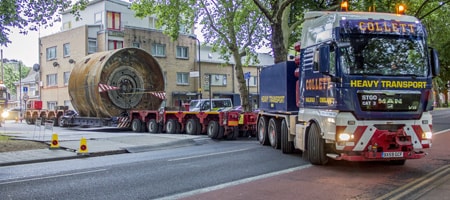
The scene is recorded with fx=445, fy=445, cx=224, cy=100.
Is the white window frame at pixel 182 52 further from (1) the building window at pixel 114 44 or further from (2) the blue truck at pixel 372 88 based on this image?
(2) the blue truck at pixel 372 88

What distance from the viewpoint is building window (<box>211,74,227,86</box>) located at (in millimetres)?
48812

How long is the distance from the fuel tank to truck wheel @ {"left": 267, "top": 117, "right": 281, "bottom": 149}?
1032 centimetres

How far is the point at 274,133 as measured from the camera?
47.9 feet

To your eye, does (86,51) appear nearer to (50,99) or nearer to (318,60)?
(50,99)

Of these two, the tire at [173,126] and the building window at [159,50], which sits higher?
the building window at [159,50]

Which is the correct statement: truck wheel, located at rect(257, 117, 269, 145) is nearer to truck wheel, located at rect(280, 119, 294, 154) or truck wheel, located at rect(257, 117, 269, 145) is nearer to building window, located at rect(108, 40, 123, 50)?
truck wheel, located at rect(280, 119, 294, 154)

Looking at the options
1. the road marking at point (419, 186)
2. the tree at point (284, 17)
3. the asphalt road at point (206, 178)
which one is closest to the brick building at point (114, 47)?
the tree at point (284, 17)

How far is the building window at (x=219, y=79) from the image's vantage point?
48.8 metres

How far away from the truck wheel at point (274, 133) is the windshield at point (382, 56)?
5.21 m

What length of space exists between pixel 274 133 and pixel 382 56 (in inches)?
224

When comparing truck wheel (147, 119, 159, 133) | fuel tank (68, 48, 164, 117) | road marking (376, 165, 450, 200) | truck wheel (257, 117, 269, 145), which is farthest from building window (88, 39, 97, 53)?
road marking (376, 165, 450, 200)

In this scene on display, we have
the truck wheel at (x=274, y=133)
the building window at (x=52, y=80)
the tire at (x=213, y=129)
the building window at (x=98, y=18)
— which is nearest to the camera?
the truck wheel at (x=274, y=133)

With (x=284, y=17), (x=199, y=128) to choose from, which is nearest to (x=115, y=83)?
(x=199, y=128)

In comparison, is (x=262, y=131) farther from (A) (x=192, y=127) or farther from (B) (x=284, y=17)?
(B) (x=284, y=17)
